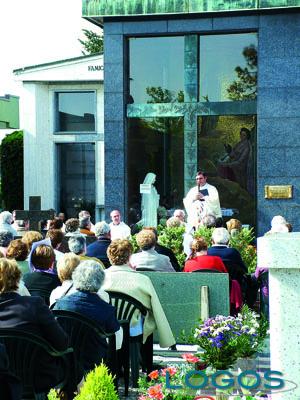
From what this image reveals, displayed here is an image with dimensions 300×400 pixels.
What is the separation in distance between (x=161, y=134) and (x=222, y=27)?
2855mm

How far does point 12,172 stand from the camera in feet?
124

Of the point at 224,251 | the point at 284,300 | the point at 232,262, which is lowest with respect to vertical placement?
the point at 232,262

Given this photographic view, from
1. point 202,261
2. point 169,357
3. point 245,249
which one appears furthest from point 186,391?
point 245,249

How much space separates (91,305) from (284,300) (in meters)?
3.53

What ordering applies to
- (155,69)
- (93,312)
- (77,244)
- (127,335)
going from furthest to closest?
(155,69) < (77,244) < (127,335) < (93,312)

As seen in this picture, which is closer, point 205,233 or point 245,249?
point 245,249

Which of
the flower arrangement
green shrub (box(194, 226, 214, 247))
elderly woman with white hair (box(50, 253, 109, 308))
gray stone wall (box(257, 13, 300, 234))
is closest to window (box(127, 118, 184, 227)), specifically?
gray stone wall (box(257, 13, 300, 234))

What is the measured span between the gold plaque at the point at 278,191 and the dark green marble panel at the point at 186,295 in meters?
11.8

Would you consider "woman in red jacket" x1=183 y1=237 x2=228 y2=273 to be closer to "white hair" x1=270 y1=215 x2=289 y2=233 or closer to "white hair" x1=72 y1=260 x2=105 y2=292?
"white hair" x1=270 y1=215 x2=289 y2=233

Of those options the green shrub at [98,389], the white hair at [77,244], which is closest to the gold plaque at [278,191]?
the white hair at [77,244]

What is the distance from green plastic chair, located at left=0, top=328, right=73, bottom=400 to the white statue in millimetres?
16196

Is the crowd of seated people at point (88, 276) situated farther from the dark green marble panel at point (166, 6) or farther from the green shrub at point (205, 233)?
the dark green marble panel at point (166, 6)

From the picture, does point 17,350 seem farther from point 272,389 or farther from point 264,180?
point 264,180

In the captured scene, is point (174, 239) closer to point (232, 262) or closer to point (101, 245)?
point (101, 245)
